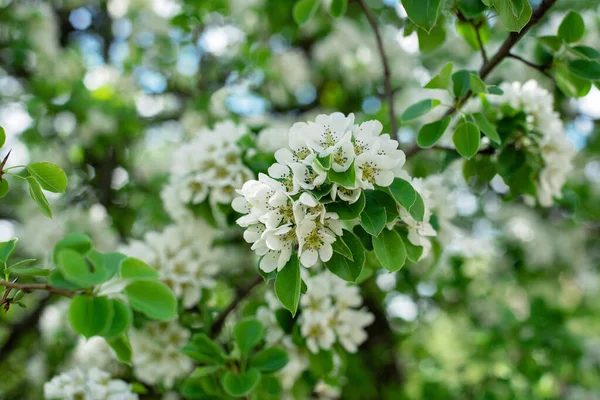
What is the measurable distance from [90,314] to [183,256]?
104 cm

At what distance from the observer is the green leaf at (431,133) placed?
1546 mm

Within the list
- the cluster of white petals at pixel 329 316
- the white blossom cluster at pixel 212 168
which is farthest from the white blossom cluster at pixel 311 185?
the white blossom cluster at pixel 212 168

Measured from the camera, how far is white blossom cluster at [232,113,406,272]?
1149mm

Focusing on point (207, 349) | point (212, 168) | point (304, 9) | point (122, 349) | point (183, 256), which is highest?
point (304, 9)

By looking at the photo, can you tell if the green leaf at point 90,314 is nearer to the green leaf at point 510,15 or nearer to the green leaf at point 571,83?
the green leaf at point 510,15

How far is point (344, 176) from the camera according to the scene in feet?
3.73

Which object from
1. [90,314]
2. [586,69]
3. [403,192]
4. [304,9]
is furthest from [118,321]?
[586,69]

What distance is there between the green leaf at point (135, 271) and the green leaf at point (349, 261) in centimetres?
39

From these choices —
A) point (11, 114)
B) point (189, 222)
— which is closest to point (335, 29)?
point (11, 114)

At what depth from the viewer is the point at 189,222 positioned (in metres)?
2.27

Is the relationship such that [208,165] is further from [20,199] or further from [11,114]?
[20,199]

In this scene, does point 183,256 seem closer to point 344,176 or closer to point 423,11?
point 344,176

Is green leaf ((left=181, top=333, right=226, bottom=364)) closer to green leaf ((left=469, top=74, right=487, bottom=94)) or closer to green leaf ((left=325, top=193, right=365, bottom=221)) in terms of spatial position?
green leaf ((left=325, top=193, right=365, bottom=221))

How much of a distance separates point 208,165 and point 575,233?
365cm
